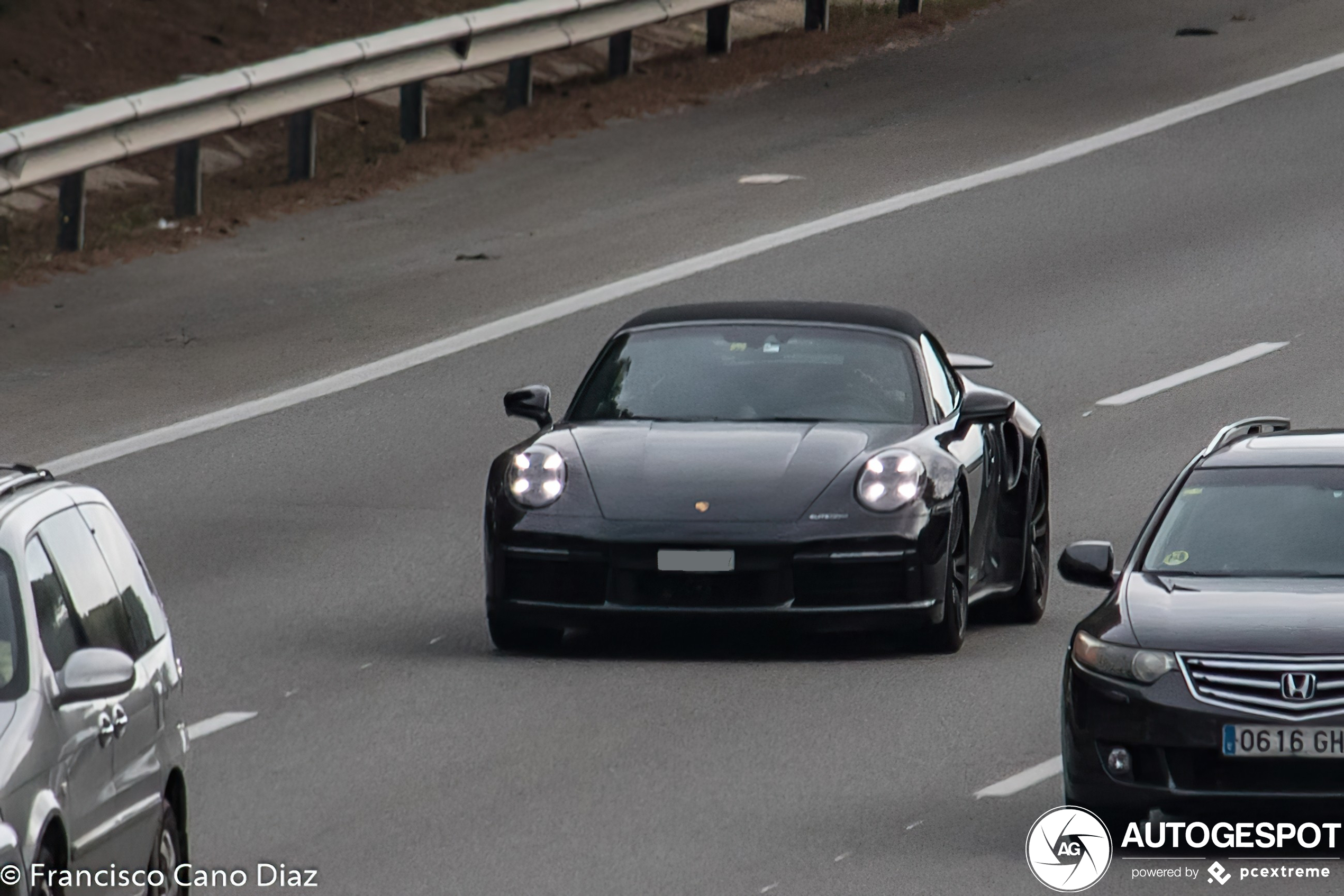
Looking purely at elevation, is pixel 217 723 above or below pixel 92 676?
below

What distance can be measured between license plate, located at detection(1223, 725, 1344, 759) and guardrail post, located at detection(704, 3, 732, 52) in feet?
59.7

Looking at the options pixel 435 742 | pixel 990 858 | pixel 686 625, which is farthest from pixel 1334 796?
pixel 686 625

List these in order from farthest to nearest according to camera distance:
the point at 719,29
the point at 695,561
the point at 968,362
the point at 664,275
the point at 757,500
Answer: the point at 719,29
the point at 664,275
the point at 968,362
the point at 757,500
the point at 695,561

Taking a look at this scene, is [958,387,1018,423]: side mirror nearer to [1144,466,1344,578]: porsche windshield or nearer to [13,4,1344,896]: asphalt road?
[13,4,1344,896]: asphalt road

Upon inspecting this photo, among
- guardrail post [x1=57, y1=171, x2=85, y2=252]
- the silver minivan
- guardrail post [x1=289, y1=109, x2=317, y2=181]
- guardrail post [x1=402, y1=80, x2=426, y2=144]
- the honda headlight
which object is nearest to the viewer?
the silver minivan

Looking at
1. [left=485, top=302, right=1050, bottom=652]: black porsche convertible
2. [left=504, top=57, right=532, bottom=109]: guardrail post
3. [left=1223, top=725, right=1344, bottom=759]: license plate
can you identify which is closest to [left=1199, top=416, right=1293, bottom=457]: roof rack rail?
[left=485, top=302, right=1050, bottom=652]: black porsche convertible

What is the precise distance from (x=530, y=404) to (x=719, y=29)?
13994 millimetres

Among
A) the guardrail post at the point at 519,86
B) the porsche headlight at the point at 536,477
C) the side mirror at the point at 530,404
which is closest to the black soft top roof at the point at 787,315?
the side mirror at the point at 530,404

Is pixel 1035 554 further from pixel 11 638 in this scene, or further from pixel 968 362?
pixel 11 638

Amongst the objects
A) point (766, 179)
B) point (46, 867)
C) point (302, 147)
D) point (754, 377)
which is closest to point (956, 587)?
point (754, 377)

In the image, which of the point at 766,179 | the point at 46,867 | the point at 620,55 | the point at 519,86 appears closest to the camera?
the point at 46,867

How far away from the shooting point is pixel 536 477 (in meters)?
12.7

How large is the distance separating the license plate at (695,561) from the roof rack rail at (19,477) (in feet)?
13.7

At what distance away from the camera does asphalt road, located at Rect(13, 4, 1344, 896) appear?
31.2ft
